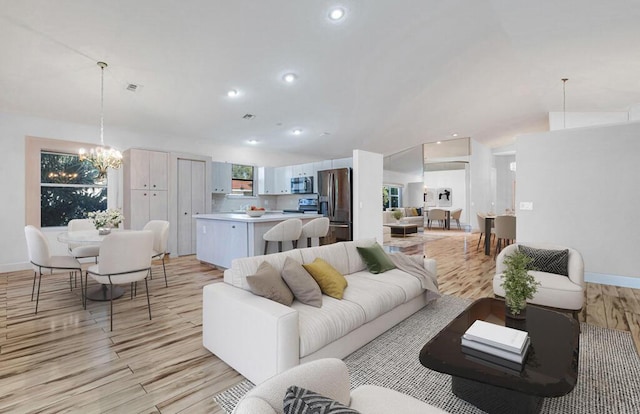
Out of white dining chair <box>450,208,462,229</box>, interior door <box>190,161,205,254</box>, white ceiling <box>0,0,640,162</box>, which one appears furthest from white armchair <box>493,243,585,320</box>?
white dining chair <box>450,208,462,229</box>

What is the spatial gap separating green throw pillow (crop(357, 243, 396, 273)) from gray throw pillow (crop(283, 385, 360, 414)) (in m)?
2.57

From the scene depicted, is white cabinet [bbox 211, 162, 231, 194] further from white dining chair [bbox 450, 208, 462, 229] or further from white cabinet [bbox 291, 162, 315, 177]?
white dining chair [bbox 450, 208, 462, 229]

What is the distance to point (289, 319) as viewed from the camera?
69.6 inches

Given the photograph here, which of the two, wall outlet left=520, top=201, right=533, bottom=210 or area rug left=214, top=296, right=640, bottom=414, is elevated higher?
wall outlet left=520, top=201, right=533, bottom=210

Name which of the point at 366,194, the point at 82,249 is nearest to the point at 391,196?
the point at 366,194

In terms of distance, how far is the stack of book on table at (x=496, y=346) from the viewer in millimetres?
1584

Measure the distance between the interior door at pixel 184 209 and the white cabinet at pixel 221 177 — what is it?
637 millimetres

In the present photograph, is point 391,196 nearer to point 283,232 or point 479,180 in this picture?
point 479,180

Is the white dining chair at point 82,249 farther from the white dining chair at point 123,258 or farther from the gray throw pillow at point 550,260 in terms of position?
the gray throw pillow at point 550,260

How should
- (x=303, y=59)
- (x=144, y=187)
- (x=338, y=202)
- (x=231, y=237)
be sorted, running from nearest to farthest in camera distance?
(x=303, y=59) → (x=231, y=237) → (x=144, y=187) → (x=338, y=202)

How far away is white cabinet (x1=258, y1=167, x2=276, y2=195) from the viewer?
8.06 metres

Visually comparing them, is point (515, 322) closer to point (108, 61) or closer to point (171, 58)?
point (171, 58)

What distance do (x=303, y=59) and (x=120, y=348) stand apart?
4052mm

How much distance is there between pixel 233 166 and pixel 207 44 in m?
4.03
